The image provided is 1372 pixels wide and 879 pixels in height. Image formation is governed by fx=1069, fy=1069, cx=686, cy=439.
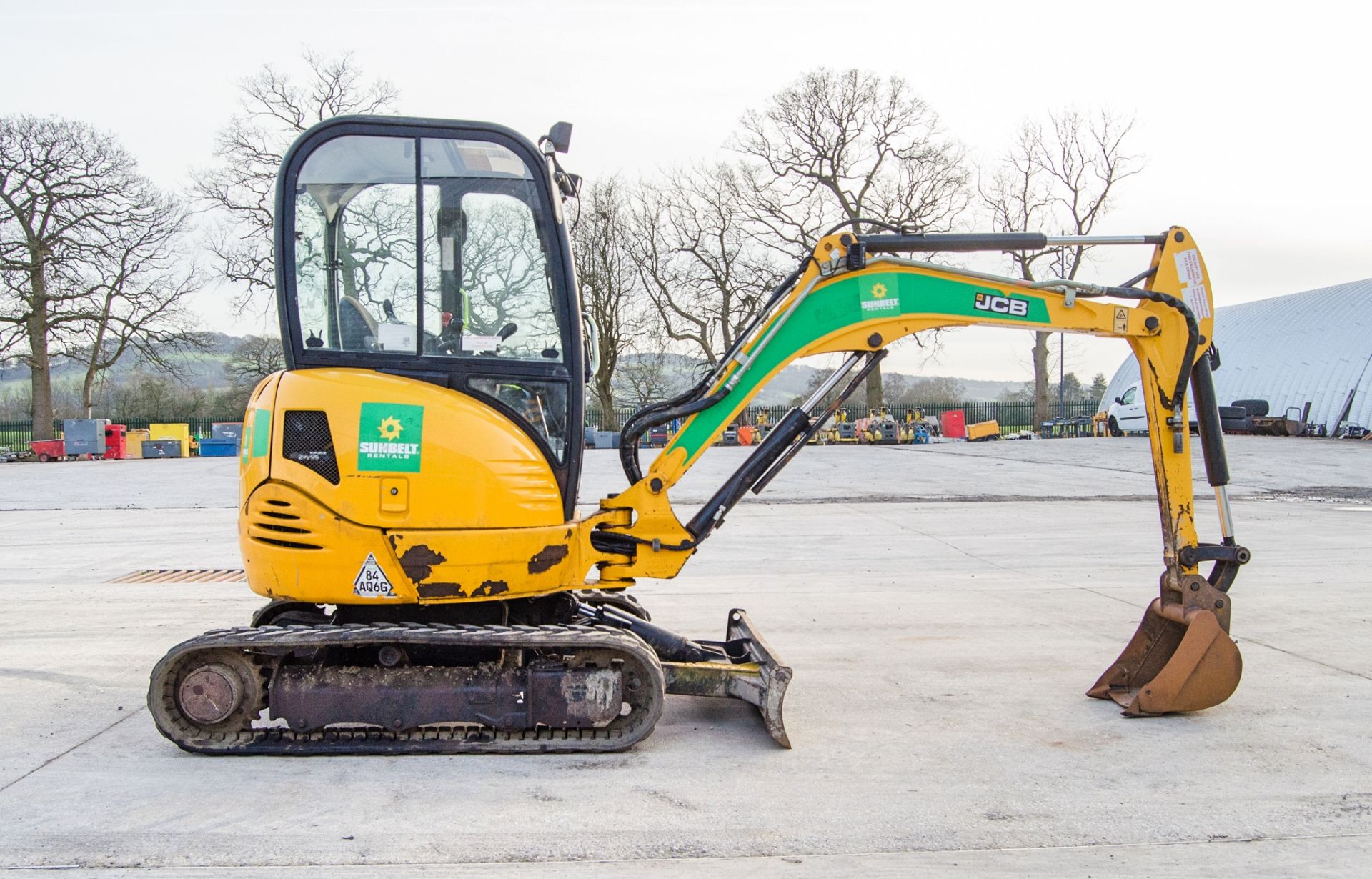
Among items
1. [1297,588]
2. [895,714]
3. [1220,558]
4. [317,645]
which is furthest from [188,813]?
[1297,588]

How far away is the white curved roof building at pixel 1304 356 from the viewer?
33.3 meters

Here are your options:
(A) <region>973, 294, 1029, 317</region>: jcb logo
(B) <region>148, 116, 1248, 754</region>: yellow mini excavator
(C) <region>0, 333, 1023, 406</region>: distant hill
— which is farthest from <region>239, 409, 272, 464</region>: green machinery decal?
(C) <region>0, 333, 1023, 406</region>: distant hill

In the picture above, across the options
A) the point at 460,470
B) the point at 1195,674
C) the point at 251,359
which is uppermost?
the point at 251,359

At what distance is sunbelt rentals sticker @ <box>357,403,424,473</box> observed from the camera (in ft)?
15.8

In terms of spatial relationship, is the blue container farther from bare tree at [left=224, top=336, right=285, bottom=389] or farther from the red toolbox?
bare tree at [left=224, top=336, right=285, bottom=389]

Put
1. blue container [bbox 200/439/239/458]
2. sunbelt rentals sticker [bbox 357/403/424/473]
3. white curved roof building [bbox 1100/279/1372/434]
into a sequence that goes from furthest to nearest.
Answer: blue container [bbox 200/439/239/458]
white curved roof building [bbox 1100/279/1372/434]
sunbelt rentals sticker [bbox 357/403/424/473]

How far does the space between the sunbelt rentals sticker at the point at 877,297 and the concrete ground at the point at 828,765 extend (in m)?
2.09

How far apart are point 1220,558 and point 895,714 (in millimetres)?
A: 1870

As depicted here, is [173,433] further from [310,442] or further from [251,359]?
[310,442]

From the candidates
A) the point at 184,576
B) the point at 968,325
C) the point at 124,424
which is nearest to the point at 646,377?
the point at 124,424

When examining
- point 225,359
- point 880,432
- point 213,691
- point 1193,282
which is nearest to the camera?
point 213,691

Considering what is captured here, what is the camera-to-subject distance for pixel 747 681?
5180 mm

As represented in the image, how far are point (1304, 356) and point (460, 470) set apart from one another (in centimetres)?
3836

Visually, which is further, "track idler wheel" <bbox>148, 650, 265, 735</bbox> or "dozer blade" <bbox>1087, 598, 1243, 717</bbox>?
"dozer blade" <bbox>1087, 598, 1243, 717</bbox>
